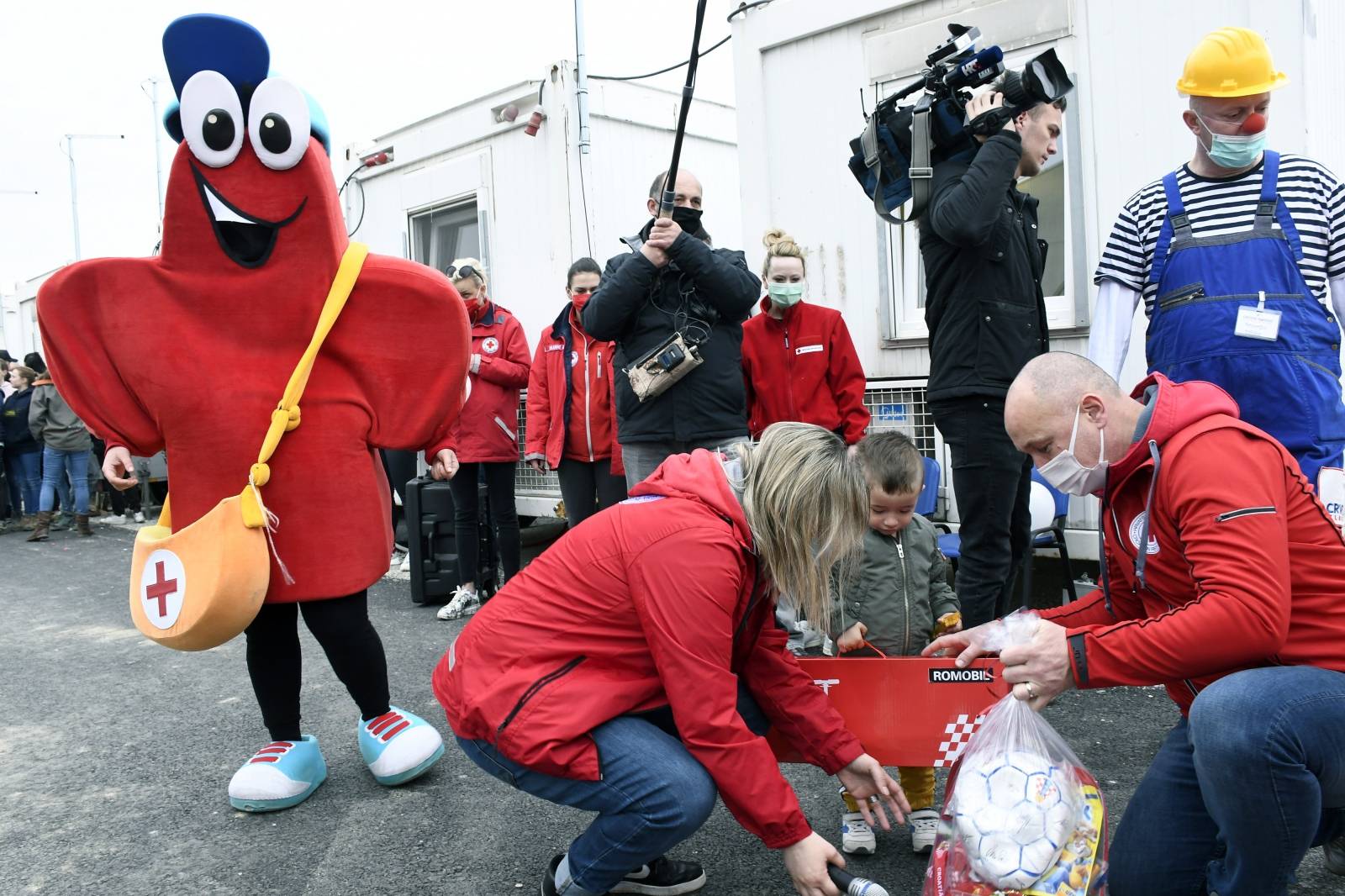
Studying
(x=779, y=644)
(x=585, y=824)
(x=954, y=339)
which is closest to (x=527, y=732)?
(x=779, y=644)

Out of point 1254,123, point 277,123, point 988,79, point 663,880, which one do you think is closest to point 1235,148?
A: point 1254,123

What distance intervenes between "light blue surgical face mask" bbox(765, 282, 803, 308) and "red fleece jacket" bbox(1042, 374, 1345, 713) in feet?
7.99

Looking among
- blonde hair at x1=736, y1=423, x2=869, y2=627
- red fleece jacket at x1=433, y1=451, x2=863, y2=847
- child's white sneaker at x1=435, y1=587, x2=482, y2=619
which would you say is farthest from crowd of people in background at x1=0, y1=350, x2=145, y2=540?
blonde hair at x1=736, y1=423, x2=869, y2=627

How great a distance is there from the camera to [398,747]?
3.28 meters

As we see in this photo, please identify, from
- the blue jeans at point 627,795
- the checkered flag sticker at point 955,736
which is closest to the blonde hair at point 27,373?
the blue jeans at point 627,795

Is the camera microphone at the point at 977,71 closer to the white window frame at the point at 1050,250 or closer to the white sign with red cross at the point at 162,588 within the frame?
the white window frame at the point at 1050,250

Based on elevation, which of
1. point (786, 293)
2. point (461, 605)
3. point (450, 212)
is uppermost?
point (450, 212)

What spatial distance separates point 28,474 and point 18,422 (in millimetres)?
619

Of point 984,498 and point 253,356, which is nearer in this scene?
point 253,356

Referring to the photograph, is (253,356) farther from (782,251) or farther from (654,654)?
(782,251)

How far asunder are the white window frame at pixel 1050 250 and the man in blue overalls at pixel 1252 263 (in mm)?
1427

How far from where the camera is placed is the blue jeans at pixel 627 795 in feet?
7.30

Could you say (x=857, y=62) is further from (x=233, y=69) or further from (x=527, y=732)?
(x=527, y=732)

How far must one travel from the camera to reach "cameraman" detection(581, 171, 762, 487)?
4.12 metres
